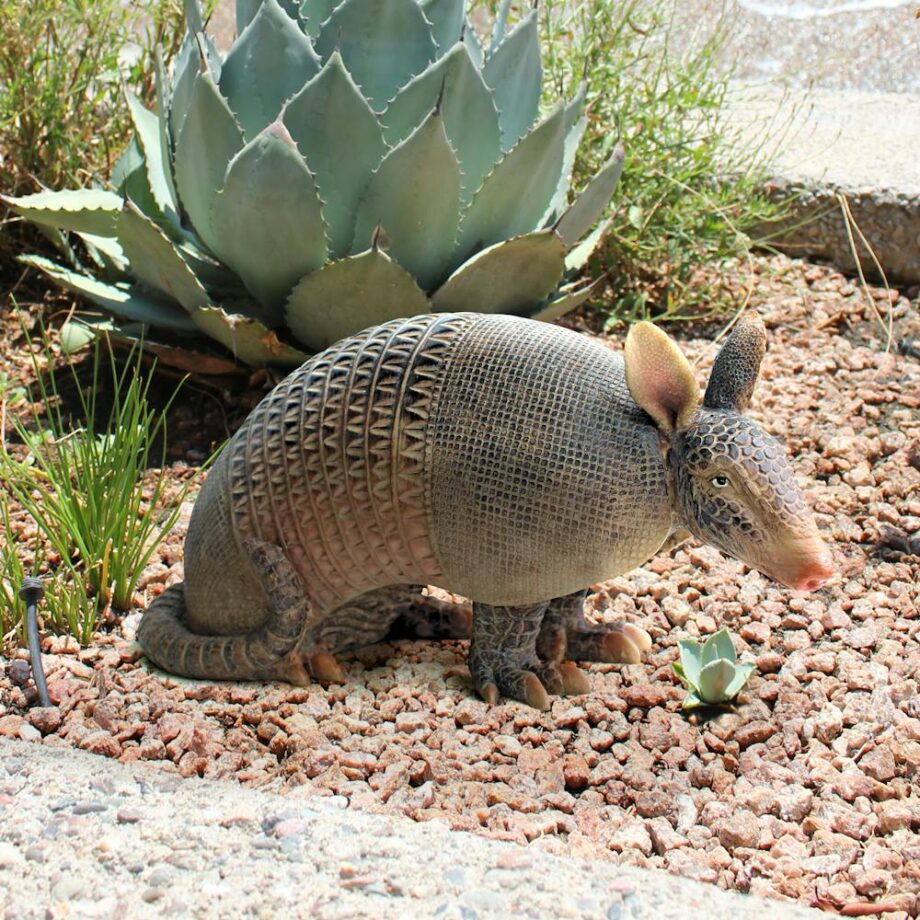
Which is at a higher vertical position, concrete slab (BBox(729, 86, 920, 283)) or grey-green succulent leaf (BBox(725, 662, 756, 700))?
concrete slab (BBox(729, 86, 920, 283))

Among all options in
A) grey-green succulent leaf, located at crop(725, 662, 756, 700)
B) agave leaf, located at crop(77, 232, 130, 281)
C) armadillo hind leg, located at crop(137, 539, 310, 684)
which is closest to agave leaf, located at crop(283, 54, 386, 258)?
agave leaf, located at crop(77, 232, 130, 281)

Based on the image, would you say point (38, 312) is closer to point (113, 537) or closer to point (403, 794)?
point (113, 537)

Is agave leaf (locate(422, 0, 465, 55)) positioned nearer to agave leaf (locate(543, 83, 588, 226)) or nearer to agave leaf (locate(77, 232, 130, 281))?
agave leaf (locate(543, 83, 588, 226))

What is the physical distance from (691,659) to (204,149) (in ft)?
6.65

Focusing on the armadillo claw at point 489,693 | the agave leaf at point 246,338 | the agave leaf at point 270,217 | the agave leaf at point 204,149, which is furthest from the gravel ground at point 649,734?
the agave leaf at point 204,149

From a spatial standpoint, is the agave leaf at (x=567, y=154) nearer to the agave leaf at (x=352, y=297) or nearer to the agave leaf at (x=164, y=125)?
the agave leaf at (x=352, y=297)

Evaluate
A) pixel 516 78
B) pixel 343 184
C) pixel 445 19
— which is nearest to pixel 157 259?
pixel 343 184

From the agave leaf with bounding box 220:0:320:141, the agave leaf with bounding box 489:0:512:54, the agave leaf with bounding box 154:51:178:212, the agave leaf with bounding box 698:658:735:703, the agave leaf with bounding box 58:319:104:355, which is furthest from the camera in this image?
the agave leaf with bounding box 58:319:104:355

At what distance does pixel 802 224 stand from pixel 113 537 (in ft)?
10.4

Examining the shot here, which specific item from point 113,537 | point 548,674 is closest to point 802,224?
point 548,674

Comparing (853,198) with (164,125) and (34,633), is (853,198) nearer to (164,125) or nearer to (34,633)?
(164,125)

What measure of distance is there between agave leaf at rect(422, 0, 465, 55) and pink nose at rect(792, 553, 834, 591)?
2188mm

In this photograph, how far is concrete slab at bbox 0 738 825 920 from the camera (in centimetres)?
213

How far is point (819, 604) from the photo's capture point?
139 inches
